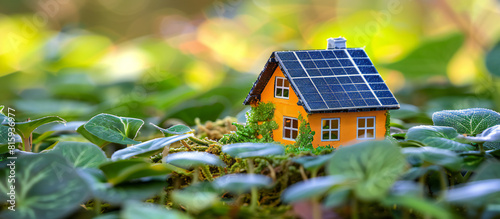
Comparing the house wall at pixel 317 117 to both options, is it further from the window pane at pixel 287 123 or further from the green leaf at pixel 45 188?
the green leaf at pixel 45 188

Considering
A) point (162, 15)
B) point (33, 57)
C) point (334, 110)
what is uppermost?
point (162, 15)

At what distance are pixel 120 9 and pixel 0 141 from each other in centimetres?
429

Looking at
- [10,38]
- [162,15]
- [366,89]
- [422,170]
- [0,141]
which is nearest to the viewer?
[422,170]

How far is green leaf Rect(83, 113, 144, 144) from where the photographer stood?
0.74 meters

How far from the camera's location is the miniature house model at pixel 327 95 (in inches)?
31.5

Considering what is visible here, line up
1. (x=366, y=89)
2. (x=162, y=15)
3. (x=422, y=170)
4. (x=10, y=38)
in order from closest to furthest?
(x=422, y=170) → (x=366, y=89) → (x=10, y=38) → (x=162, y=15)

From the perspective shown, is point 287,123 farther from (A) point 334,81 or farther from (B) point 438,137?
(B) point 438,137

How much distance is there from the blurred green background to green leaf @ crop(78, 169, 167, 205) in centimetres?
71

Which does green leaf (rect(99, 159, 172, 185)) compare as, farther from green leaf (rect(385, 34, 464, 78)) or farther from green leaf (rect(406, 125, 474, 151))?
green leaf (rect(385, 34, 464, 78))

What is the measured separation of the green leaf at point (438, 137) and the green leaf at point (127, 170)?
0.37 meters

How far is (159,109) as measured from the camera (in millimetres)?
1648

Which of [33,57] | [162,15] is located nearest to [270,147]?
[33,57]

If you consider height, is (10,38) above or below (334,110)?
above

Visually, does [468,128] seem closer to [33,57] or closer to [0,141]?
[0,141]
